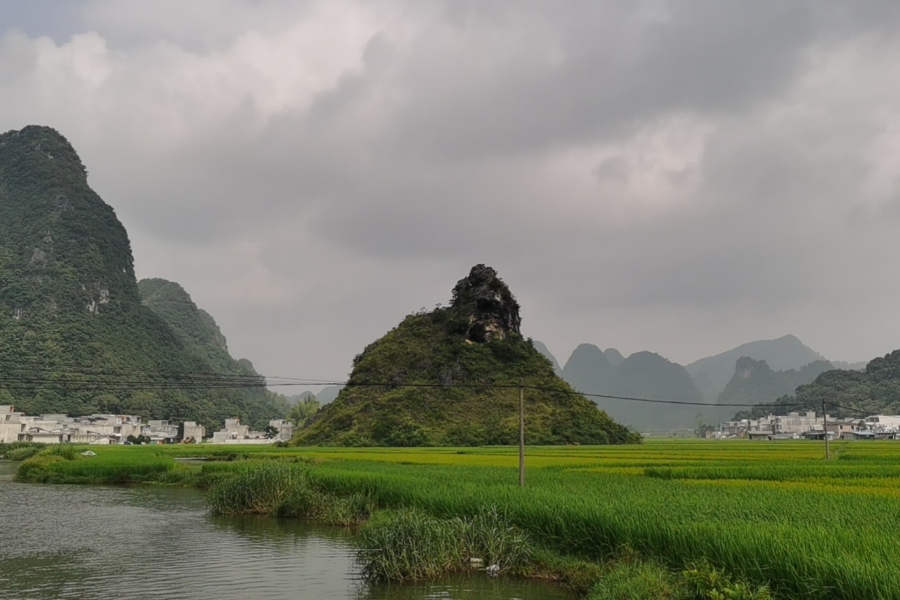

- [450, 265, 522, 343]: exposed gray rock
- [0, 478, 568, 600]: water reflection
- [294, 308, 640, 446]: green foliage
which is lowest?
[0, 478, 568, 600]: water reflection

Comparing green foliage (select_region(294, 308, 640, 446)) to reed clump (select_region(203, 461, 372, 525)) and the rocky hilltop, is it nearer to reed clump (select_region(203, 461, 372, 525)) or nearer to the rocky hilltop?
the rocky hilltop

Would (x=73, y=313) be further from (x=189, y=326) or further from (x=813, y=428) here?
(x=813, y=428)

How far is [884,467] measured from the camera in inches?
973

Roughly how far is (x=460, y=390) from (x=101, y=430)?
159 ft

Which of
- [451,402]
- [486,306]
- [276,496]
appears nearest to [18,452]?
[451,402]

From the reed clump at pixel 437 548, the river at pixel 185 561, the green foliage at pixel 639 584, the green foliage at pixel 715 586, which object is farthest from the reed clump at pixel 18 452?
the green foliage at pixel 715 586

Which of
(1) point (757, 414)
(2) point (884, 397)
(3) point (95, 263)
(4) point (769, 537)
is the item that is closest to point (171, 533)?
(4) point (769, 537)

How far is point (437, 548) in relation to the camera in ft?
40.4

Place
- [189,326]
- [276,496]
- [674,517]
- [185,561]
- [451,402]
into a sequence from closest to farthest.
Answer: [674,517], [185,561], [276,496], [451,402], [189,326]

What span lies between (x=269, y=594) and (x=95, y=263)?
411ft

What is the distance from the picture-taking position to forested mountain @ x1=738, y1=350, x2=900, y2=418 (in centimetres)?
9362

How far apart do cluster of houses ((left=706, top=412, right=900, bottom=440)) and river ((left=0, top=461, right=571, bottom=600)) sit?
74.0 m

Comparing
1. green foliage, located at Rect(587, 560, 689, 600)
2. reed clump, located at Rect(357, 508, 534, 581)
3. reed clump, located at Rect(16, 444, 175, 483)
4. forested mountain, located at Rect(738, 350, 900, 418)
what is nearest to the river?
reed clump, located at Rect(357, 508, 534, 581)

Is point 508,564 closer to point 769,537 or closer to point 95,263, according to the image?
point 769,537
